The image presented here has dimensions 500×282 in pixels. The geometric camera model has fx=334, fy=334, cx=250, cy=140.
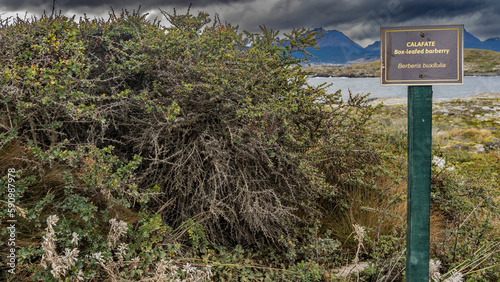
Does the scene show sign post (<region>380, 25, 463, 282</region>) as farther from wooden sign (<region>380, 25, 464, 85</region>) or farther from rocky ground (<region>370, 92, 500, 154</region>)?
rocky ground (<region>370, 92, 500, 154</region>)

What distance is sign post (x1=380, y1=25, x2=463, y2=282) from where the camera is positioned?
9.11 feet

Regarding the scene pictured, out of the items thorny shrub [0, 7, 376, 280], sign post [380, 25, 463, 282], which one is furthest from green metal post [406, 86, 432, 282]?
thorny shrub [0, 7, 376, 280]

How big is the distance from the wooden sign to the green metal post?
125mm

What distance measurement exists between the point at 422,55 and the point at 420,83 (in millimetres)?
243

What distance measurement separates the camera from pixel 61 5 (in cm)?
432

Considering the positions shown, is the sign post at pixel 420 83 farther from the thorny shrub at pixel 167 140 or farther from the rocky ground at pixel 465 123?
the rocky ground at pixel 465 123

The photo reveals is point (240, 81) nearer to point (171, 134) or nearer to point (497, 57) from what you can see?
point (171, 134)

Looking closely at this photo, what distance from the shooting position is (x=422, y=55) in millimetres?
2809

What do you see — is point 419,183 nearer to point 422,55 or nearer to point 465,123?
point 422,55

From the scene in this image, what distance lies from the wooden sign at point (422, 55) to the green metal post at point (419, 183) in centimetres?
12

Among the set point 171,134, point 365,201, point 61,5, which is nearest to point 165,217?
point 171,134

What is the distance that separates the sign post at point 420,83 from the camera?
2.78m

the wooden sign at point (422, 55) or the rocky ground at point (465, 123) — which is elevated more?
the wooden sign at point (422, 55)

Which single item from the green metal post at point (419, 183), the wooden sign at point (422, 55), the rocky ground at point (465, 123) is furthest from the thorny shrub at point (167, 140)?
the rocky ground at point (465, 123)
